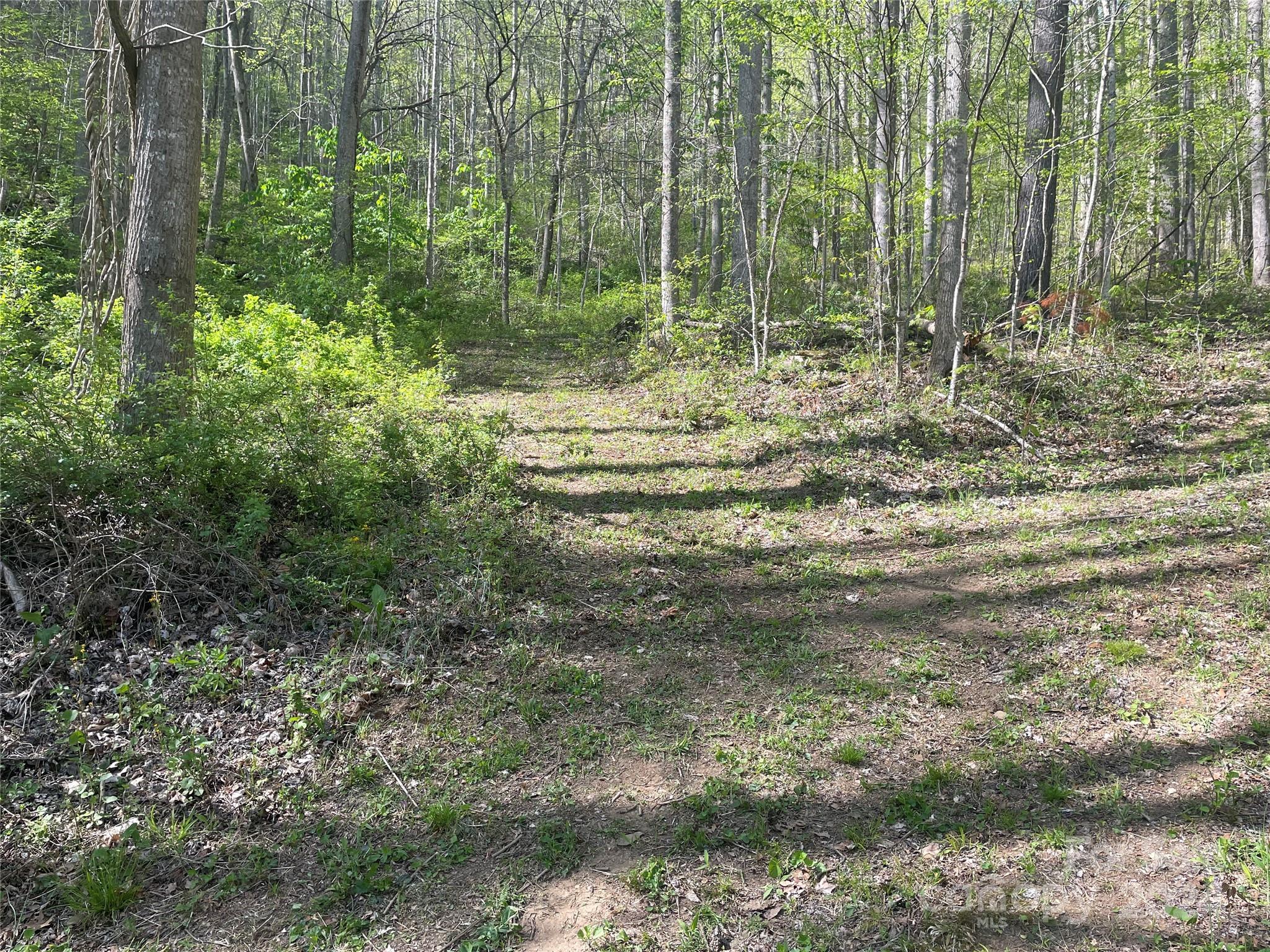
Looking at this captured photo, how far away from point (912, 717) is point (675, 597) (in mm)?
2030

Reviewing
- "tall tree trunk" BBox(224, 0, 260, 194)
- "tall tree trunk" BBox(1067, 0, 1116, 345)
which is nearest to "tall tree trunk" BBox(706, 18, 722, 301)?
"tall tree trunk" BBox(1067, 0, 1116, 345)

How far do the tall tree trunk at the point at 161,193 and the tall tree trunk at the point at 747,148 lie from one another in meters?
8.30

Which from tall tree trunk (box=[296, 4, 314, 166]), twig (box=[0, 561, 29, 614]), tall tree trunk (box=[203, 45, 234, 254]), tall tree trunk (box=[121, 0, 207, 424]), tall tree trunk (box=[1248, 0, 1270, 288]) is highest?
tall tree trunk (box=[296, 4, 314, 166])

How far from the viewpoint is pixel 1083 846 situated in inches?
127

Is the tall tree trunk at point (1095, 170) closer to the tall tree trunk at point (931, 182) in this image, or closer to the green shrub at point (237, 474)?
the tall tree trunk at point (931, 182)

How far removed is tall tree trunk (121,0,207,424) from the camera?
6.04m

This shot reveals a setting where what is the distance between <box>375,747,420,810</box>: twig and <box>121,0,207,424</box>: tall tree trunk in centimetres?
364

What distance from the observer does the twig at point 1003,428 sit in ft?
26.8

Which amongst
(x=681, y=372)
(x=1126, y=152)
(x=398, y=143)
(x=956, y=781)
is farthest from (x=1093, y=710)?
(x=398, y=143)

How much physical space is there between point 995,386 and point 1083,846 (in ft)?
23.2

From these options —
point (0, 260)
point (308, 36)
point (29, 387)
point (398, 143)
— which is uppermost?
A: point (308, 36)

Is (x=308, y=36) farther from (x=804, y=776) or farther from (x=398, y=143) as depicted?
(x=804, y=776)

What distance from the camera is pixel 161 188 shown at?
242 inches

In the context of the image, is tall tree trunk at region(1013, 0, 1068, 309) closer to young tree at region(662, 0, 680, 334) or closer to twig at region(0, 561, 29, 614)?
young tree at region(662, 0, 680, 334)
